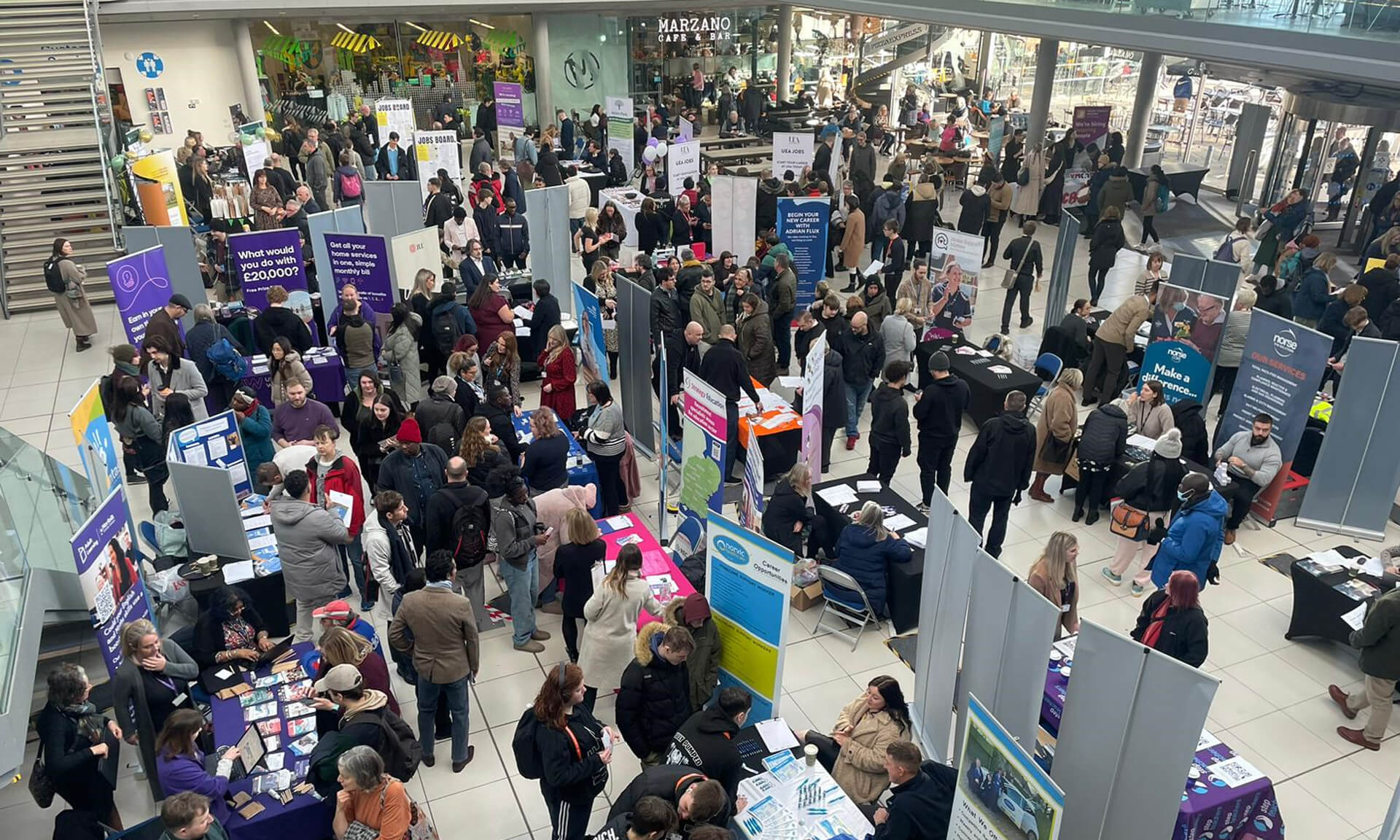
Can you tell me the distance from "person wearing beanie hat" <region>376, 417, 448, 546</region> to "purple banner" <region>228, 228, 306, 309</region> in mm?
5273

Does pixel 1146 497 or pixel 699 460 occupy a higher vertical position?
pixel 699 460

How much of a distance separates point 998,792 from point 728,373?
5589 millimetres

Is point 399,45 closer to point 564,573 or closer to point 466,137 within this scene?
point 466,137

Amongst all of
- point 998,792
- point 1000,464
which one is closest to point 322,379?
point 1000,464

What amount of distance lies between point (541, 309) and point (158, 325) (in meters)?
3.97

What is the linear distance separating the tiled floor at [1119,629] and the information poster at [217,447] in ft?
5.50

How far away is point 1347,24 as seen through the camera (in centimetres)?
1161

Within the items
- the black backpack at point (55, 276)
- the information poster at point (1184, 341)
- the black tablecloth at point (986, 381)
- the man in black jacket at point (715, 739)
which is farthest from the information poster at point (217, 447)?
the information poster at point (1184, 341)

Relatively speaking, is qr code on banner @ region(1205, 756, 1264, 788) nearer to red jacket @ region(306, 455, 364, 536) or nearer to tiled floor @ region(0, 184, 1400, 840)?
tiled floor @ region(0, 184, 1400, 840)

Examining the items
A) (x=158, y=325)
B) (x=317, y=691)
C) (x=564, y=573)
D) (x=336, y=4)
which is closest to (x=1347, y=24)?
(x=564, y=573)

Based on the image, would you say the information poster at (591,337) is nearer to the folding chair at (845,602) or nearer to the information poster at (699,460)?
the information poster at (699,460)

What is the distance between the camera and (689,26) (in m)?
26.6

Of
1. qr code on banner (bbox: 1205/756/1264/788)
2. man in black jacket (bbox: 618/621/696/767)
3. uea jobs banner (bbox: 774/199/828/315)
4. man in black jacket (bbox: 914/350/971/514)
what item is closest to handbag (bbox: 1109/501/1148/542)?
man in black jacket (bbox: 914/350/971/514)

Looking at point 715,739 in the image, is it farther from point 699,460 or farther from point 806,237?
point 806,237
